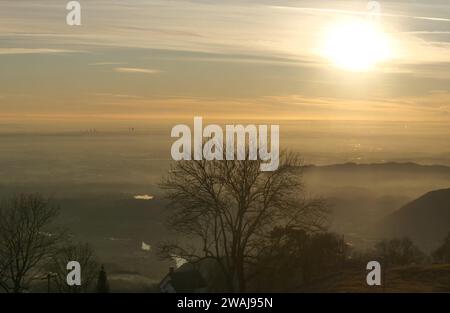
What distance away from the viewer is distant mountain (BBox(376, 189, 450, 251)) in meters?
150

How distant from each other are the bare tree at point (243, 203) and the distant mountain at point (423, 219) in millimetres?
117731

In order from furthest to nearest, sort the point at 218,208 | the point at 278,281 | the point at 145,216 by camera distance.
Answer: the point at 145,216, the point at 278,281, the point at 218,208

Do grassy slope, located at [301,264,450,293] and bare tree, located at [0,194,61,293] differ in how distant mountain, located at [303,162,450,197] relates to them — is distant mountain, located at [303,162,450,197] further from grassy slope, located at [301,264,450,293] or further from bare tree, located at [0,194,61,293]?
grassy slope, located at [301,264,450,293]

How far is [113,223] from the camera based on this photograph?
122 metres

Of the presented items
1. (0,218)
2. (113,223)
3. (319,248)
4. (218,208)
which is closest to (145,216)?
(113,223)

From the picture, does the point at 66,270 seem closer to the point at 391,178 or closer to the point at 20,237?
the point at 20,237

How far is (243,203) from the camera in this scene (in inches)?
1150

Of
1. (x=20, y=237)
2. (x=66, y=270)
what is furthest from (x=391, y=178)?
(x=20, y=237)

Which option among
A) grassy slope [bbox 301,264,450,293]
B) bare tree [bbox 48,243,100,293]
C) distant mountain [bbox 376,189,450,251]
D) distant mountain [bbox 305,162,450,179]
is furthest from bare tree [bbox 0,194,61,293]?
distant mountain [bbox 376,189,450,251]

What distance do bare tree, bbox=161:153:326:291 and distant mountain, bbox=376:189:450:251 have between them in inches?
4635

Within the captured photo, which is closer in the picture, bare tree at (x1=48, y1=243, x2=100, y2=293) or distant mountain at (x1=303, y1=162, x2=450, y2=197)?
bare tree at (x1=48, y1=243, x2=100, y2=293)

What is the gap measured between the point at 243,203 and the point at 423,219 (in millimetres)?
148323
